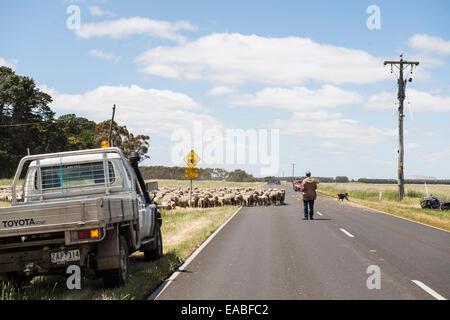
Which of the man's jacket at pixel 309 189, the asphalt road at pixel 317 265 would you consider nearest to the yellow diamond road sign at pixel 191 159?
the man's jacket at pixel 309 189

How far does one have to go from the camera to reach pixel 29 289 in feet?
24.5

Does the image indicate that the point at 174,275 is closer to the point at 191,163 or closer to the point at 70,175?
the point at 70,175

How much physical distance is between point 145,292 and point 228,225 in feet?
37.2

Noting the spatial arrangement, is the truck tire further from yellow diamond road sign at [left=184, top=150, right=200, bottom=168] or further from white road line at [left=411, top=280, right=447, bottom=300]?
yellow diamond road sign at [left=184, top=150, right=200, bottom=168]

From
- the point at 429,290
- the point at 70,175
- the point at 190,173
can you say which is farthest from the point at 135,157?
the point at 190,173

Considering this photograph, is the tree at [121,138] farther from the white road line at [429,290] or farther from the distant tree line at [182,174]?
the white road line at [429,290]

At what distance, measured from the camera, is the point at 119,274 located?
714 centimetres

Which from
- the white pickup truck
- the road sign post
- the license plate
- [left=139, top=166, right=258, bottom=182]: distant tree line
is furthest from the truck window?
[left=139, top=166, right=258, bottom=182]: distant tree line

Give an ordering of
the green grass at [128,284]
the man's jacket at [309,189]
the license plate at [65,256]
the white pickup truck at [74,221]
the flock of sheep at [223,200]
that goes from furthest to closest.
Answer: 1. the flock of sheep at [223,200]
2. the man's jacket at [309,189]
3. the green grass at [128,284]
4. the license plate at [65,256]
5. the white pickup truck at [74,221]

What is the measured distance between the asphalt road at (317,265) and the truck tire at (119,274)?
2.17 feet

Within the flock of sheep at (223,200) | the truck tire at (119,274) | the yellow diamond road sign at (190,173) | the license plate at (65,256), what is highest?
the yellow diamond road sign at (190,173)

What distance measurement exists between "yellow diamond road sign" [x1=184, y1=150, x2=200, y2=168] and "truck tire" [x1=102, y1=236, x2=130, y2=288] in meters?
20.2

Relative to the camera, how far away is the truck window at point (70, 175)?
8711 millimetres
